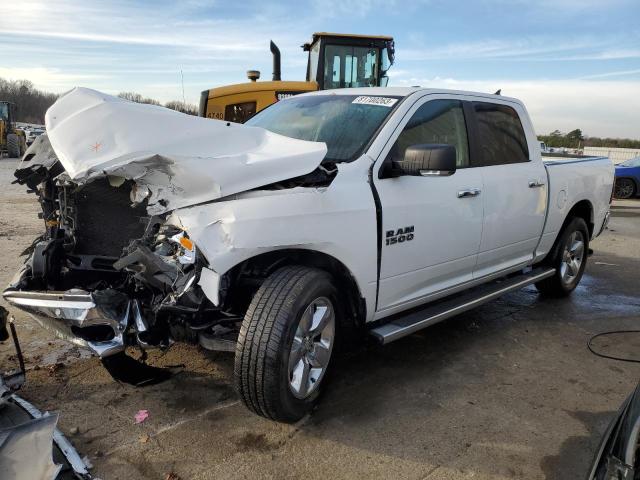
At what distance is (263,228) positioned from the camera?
269 centimetres

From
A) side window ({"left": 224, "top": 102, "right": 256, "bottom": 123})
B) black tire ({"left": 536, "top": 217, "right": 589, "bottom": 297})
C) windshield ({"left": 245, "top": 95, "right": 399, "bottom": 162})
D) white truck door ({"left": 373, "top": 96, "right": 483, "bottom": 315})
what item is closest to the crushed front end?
white truck door ({"left": 373, "top": 96, "right": 483, "bottom": 315})

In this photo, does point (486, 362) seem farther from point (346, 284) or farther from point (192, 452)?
point (192, 452)

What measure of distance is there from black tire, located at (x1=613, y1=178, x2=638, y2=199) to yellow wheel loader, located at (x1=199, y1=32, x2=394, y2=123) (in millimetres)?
9991

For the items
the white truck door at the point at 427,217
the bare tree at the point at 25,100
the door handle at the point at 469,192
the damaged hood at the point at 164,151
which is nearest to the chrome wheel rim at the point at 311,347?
the white truck door at the point at 427,217

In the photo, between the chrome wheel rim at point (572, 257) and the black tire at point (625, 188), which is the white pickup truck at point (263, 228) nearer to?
the chrome wheel rim at point (572, 257)

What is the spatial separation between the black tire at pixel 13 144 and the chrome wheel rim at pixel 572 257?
94.4 feet

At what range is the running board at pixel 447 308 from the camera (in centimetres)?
334

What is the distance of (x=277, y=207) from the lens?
276cm

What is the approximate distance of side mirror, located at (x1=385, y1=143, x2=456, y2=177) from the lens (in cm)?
315

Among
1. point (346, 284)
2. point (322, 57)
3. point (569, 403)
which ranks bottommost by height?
point (569, 403)

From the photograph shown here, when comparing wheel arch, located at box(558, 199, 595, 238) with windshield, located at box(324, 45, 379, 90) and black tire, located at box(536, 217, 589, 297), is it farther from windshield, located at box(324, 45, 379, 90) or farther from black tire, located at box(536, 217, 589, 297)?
windshield, located at box(324, 45, 379, 90)

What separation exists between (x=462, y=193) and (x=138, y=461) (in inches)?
106

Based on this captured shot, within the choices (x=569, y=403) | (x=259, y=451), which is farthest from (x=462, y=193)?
(x=259, y=451)

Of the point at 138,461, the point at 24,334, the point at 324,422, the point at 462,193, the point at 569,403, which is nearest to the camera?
the point at 138,461
